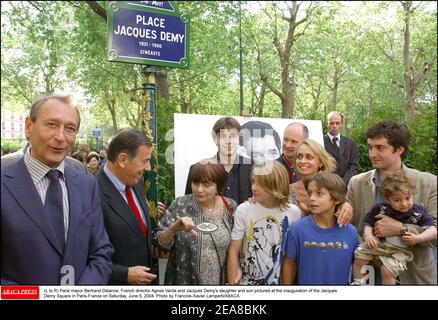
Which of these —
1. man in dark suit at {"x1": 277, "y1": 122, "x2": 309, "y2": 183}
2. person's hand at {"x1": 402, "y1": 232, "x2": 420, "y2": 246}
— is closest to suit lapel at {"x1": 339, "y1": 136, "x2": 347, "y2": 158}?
man in dark suit at {"x1": 277, "y1": 122, "x2": 309, "y2": 183}

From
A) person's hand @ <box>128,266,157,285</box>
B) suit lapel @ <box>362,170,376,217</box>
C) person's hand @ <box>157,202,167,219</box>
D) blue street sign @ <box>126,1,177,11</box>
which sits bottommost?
person's hand @ <box>128,266,157,285</box>

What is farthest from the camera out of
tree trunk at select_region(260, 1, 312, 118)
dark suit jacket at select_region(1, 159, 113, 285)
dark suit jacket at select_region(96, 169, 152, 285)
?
tree trunk at select_region(260, 1, 312, 118)

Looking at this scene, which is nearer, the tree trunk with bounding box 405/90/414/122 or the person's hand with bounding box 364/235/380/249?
the person's hand with bounding box 364/235/380/249

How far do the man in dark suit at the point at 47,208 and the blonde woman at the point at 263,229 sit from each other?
17.3 inches

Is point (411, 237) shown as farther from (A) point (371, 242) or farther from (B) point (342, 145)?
(B) point (342, 145)

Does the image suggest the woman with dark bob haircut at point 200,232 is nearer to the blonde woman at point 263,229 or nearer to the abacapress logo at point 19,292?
the blonde woman at point 263,229

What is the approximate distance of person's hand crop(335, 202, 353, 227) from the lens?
52.1 inches

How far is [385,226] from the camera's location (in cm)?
132

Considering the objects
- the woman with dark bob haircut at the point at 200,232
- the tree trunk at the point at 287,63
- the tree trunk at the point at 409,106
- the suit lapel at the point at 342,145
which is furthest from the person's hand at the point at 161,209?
the tree trunk at the point at 409,106

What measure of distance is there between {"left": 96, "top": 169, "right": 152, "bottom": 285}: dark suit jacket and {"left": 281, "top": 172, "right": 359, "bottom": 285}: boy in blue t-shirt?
0.46m

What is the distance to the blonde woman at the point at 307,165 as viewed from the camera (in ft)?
4.60

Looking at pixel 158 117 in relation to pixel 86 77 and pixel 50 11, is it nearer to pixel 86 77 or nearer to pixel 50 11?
pixel 86 77

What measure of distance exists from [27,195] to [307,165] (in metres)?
0.84

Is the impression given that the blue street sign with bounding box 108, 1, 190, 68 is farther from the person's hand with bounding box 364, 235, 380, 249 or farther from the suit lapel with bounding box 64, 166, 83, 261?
the person's hand with bounding box 364, 235, 380, 249
